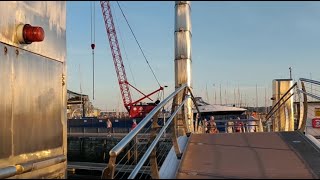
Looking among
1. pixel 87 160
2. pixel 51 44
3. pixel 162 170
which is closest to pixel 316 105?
pixel 162 170

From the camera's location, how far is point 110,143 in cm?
3136

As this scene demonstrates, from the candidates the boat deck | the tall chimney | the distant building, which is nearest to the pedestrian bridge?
the boat deck

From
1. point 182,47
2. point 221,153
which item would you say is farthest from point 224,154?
point 182,47

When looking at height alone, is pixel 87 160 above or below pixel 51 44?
below

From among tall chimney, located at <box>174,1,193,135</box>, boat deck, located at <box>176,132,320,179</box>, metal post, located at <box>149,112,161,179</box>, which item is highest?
tall chimney, located at <box>174,1,193,135</box>

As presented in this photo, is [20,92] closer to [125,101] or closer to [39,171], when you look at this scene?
[39,171]

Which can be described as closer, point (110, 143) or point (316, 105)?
point (316, 105)

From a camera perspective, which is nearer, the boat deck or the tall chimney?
the boat deck

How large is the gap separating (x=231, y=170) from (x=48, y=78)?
2.55 metres

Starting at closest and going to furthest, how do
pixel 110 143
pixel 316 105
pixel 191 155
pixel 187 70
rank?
pixel 191 155
pixel 316 105
pixel 187 70
pixel 110 143

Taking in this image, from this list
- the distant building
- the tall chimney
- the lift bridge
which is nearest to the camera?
the lift bridge

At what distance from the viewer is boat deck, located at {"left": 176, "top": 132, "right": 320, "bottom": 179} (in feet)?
17.9

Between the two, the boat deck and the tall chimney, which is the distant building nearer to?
the tall chimney

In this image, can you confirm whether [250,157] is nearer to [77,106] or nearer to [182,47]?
[182,47]
